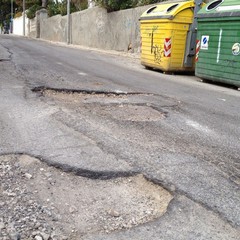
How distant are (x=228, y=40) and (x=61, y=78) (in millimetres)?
4333

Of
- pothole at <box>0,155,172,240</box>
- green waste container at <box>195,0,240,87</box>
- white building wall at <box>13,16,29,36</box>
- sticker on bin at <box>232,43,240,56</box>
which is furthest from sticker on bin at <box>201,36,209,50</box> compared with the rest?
white building wall at <box>13,16,29,36</box>

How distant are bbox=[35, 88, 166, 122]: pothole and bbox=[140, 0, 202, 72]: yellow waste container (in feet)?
16.2

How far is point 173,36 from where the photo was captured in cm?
1170

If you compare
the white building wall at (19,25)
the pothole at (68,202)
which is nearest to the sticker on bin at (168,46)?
the pothole at (68,202)

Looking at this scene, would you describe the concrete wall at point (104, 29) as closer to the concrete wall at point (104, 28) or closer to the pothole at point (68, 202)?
the concrete wall at point (104, 28)

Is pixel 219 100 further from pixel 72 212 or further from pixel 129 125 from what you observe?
pixel 72 212

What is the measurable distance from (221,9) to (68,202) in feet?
26.4

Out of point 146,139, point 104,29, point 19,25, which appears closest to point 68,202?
point 146,139

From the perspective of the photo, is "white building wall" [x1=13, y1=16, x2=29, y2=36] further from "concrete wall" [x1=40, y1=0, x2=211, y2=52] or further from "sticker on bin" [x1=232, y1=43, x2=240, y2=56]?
"sticker on bin" [x1=232, y1=43, x2=240, y2=56]

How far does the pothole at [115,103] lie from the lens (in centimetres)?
569

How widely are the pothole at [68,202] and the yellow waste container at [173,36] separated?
8906mm

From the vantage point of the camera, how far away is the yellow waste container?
11.5 m

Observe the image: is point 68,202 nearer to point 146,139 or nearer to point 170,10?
point 146,139

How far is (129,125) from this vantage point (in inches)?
202
